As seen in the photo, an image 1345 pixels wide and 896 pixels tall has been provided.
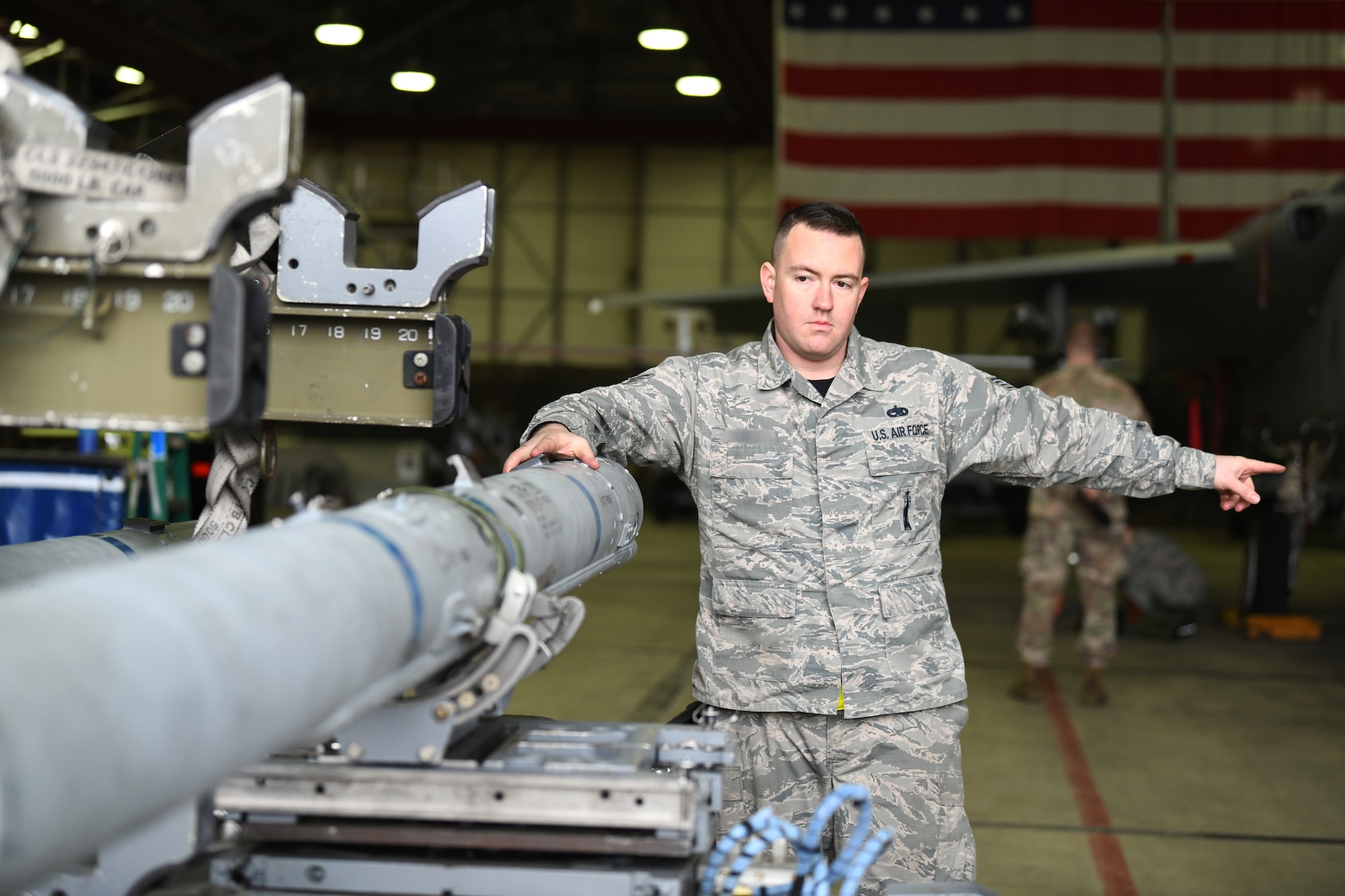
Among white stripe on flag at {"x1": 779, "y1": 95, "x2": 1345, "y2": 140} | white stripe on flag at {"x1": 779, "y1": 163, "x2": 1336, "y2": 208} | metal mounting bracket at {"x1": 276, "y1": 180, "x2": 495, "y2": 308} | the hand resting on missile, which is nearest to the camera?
metal mounting bracket at {"x1": 276, "y1": 180, "x2": 495, "y2": 308}

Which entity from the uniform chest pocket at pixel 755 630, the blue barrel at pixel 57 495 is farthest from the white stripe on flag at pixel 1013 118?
the uniform chest pocket at pixel 755 630

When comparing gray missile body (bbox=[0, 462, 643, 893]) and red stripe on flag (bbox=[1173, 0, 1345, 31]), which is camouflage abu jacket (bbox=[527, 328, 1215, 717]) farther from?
red stripe on flag (bbox=[1173, 0, 1345, 31])

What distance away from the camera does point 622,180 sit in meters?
21.2

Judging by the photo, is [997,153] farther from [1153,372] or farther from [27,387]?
[27,387]

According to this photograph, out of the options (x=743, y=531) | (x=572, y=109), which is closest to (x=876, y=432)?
(x=743, y=531)

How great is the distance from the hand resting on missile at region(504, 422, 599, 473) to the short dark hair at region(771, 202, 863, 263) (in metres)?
0.58

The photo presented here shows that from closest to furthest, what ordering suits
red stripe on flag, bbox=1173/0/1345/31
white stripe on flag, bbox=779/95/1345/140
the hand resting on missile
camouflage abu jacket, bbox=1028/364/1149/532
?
the hand resting on missile
camouflage abu jacket, bbox=1028/364/1149/532
red stripe on flag, bbox=1173/0/1345/31
white stripe on flag, bbox=779/95/1345/140

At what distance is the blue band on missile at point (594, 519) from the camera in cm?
201

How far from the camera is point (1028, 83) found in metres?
9.57

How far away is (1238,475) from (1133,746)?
338cm

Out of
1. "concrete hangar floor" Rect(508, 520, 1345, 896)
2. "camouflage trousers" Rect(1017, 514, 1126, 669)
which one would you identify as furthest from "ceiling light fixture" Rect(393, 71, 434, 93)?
"camouflage trousers" Rect(1017, 514, 1126, 669)

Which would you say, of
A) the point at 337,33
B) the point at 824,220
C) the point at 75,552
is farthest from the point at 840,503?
the point at 337,33

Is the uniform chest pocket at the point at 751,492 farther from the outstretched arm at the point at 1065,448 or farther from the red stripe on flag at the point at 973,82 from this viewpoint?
the red stripe on flag at the point at 973,82

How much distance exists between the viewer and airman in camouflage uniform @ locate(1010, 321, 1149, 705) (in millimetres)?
5676
